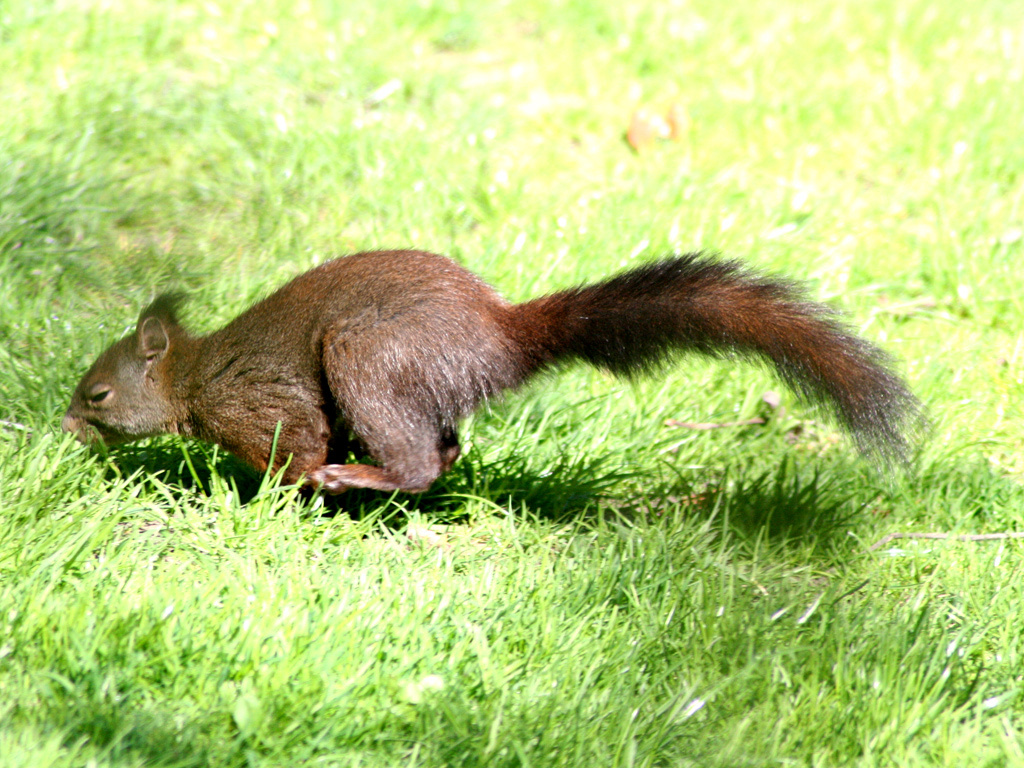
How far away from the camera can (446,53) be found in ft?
17.9

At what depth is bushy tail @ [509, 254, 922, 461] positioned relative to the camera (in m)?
2.46

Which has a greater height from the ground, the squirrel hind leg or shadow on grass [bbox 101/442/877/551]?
the squirrel hind leg

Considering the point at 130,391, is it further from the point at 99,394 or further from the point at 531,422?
the point at 531,422

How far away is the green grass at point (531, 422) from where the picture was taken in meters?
2.17

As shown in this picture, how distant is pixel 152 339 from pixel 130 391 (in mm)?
158

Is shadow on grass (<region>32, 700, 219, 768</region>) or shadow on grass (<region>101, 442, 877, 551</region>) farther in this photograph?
shadow on grass (<region>101, 442, 877, 551</region>)

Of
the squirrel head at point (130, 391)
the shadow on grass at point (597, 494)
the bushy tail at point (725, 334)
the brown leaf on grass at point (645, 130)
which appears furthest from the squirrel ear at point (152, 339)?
the brown leaf on grass at point (645, 130)

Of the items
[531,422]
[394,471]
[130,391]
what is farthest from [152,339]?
[531,422]

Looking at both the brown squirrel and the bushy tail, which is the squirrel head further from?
the bushy tail

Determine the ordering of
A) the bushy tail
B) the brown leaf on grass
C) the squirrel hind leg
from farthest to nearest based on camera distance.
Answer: the brown leaf on grass → the squirrel hind leg → the bushy tail

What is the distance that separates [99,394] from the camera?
2.92 meters

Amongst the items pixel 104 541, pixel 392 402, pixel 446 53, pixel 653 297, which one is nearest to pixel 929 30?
pixel 446 53

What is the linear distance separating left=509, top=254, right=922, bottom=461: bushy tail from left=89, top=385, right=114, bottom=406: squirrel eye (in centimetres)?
115

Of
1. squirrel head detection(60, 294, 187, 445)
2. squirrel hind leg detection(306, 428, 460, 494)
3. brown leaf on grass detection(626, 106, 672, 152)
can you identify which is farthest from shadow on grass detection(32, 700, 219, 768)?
brown leaf on grass detection(626, 106, 672, 152)
